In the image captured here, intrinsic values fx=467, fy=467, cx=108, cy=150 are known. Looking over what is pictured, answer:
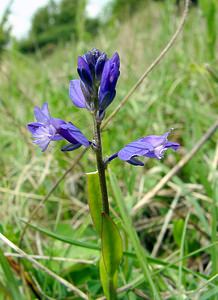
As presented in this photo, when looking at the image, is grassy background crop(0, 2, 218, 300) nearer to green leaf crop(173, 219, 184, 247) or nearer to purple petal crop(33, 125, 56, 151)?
green leaf crop(173, 219, 184, 247)

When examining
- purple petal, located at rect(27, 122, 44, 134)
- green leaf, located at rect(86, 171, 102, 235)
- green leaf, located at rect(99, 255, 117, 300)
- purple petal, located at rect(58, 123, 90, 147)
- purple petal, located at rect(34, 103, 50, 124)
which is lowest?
green leaf, located at rect(99, 255, 117, 300)

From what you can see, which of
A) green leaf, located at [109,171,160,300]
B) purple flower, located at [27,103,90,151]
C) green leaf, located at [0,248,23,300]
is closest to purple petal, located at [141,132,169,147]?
purple flower, located at [27,103,90,151]

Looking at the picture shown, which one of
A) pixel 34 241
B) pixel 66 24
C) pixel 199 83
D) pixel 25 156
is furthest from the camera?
pixel 66 24

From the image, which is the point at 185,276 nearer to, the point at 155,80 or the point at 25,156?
the point at 25,156

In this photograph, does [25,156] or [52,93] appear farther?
[52,93]

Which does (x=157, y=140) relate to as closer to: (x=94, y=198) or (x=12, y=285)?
(x=94, y=198)

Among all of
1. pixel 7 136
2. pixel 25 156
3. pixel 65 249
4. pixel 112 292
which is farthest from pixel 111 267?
pixel 7 136

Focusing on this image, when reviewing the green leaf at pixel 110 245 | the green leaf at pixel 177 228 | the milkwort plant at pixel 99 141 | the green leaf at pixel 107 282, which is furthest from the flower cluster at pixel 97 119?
the green leaf at pixel 177 228
